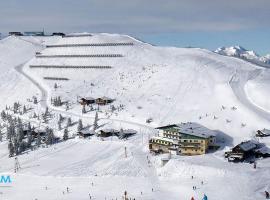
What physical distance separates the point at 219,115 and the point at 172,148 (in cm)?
1932

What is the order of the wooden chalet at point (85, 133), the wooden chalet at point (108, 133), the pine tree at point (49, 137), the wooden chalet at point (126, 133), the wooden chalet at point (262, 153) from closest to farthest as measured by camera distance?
the wooden chalet at point (262, 153)
the wooden chalet at point (126, 133)
the wooden chalet at point (108, 133)
the pine tree at point (49, 137)
the wooden chalet at point (85, 133)

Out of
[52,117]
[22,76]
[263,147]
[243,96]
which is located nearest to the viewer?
[263,147]

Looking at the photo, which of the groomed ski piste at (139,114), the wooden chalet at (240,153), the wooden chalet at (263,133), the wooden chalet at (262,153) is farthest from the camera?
the wooden chalet at (263,133)

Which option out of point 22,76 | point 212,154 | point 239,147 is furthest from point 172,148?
point 22,76

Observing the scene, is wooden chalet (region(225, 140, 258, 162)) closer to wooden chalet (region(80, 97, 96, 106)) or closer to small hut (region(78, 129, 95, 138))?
small hut (region(78, 129, 95, 138))

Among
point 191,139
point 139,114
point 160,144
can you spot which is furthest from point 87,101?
point 191,139

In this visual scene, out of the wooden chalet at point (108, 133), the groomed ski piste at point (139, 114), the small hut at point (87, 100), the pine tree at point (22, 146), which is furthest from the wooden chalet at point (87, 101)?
the pine tree at point (22, 146)

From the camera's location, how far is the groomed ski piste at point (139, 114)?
68.9m

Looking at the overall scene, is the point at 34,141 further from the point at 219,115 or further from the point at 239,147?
the point at 239,147

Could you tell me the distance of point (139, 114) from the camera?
113 meters

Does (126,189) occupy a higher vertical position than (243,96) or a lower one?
lower

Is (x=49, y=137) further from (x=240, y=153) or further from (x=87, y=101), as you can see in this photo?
(x=240, y=153)

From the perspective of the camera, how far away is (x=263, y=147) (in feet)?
264

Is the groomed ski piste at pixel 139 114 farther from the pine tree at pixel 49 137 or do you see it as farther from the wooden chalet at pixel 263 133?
the wooden chalet at pixel 263 133
